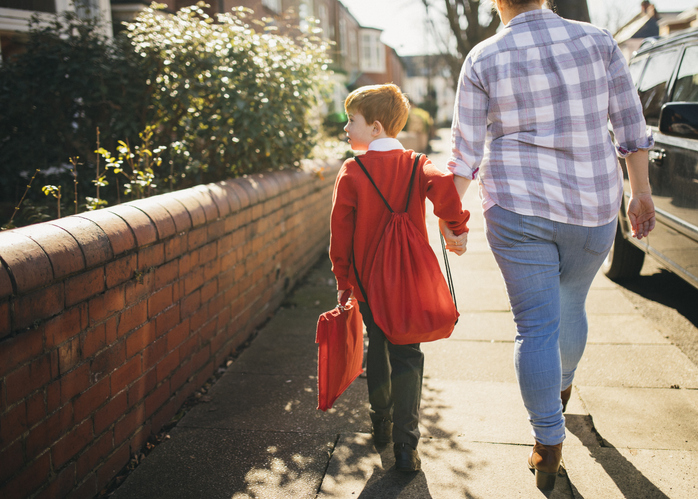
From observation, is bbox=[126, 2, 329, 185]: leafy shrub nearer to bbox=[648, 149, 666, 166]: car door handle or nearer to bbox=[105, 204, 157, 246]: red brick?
bbox=[105, 204, 157, 246]: red brick

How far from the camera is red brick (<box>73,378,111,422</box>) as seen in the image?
219 centimetres

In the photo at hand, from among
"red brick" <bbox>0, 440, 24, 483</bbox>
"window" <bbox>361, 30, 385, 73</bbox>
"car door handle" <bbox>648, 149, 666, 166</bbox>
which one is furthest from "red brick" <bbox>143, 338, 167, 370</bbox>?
"window" <bbox>361, 30, 385, 73</bbox>

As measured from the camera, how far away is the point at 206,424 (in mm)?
2932

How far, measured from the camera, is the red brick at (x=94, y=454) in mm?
2213

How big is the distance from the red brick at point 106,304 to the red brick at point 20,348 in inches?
11.8

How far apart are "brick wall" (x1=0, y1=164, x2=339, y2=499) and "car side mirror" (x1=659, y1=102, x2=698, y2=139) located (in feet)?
8.77

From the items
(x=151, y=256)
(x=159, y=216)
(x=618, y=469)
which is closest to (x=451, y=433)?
(x=618, y=469)

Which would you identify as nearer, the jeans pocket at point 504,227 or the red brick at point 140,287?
the jeans pocket at point 504,227

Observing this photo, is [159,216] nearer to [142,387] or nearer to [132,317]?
[132,317]

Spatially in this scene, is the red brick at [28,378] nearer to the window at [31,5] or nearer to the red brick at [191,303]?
the red brick at [191,303]

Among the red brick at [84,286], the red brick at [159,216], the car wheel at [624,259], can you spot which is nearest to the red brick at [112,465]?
the red brick at [84,286]

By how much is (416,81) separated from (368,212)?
84.3 m

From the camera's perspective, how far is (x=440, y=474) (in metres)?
2.46

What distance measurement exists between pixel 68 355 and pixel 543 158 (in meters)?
1.88
